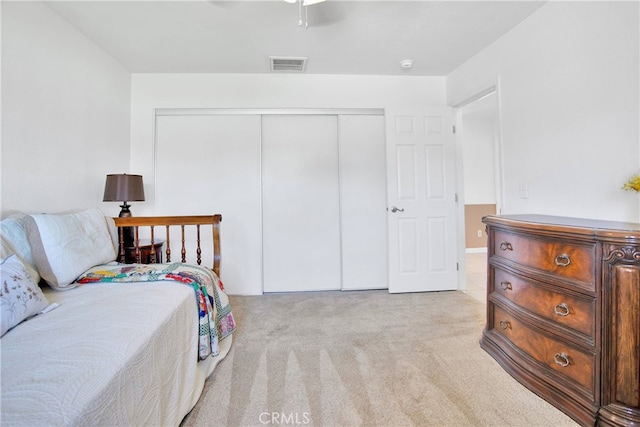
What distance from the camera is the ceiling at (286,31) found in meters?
1.98

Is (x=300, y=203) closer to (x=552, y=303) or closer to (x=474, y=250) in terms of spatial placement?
(x=552, y=303)

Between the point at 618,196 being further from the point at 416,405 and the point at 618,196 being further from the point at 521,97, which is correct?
the point at 416,405

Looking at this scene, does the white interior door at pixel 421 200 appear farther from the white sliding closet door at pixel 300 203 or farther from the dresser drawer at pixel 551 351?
the dresser drawer at pixel 551 351

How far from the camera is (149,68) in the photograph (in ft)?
9.36

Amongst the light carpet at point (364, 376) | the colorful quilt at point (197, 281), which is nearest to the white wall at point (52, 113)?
the colorful quilt at point (197, 281)

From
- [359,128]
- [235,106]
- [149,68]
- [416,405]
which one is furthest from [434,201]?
[149,68]

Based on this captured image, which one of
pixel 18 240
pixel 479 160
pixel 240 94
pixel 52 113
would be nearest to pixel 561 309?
pixel 18 240

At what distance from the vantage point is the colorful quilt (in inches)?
60.9

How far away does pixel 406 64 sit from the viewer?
2.80m

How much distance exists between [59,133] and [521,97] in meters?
3.49

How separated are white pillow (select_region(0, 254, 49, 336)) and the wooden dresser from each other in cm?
231

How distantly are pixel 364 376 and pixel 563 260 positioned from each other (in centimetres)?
119

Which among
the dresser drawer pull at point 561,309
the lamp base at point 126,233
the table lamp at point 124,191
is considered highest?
the table lamp at point 124,191

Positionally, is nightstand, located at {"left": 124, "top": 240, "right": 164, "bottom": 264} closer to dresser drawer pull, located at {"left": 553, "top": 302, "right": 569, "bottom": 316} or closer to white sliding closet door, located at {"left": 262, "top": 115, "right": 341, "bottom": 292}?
white sliding closet door, located at {"left": 262, "top": 115, "right": 341, "bottom": 292}
